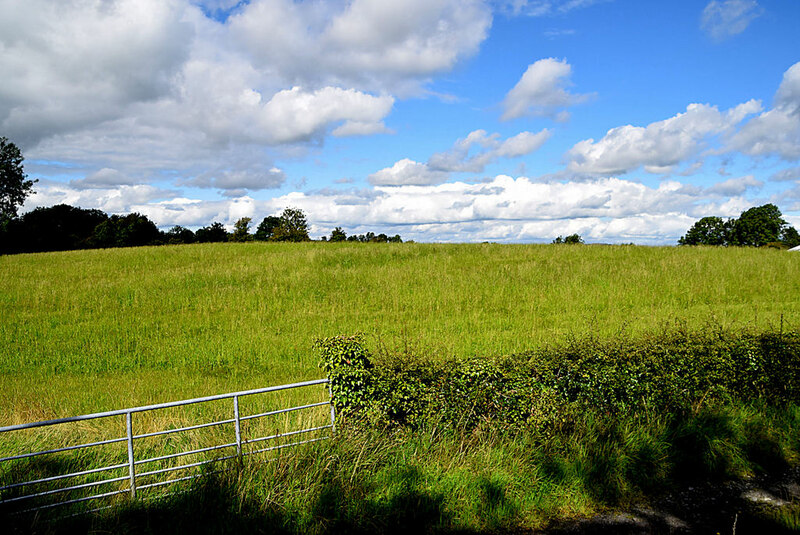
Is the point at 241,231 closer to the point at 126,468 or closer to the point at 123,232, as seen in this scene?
the point at 123,232

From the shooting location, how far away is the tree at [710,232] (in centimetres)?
9850

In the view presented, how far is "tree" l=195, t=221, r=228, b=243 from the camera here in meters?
93.5

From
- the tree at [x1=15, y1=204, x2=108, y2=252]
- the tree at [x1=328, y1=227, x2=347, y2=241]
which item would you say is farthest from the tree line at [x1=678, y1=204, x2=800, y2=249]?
the tree at [x1=15, y1=204, x2=108, y2=252]

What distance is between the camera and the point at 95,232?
77000 millimetres

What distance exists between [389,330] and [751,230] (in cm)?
9846

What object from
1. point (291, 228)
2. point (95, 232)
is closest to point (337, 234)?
point (291, 228)

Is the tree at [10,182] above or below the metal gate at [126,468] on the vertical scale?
above

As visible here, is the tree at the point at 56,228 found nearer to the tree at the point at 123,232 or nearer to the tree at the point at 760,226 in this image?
the tree at the point at 123,232

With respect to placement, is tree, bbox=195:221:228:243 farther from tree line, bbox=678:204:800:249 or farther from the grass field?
tree line, bbox=678:204:800:249

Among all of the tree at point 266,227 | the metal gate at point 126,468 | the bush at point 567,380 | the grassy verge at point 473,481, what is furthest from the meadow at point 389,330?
the tree at point 266,227

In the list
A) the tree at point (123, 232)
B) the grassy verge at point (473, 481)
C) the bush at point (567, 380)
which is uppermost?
the tree at point (123, 232)

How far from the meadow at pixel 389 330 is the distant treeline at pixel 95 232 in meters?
35.3

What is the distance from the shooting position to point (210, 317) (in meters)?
21.9

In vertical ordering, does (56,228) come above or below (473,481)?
above
